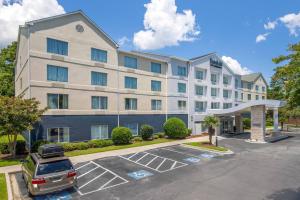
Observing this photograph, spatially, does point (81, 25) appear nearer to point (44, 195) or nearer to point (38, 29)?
point (38, 29)

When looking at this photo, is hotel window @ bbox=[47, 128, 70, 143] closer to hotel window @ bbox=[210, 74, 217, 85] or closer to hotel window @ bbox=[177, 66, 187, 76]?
hotel window @ bbox=[177, 66, 187, 76]

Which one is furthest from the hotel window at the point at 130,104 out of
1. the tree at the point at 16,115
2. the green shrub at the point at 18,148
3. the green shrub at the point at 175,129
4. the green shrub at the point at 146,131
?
the green shrub at the point at 18,148

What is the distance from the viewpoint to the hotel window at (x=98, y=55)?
27.0m

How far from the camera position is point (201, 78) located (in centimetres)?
4094

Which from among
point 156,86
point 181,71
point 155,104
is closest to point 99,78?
point 156,86

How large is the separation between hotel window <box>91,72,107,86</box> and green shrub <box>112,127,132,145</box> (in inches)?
248

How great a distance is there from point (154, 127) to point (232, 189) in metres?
21.1

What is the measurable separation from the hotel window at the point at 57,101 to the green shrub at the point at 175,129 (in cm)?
1502

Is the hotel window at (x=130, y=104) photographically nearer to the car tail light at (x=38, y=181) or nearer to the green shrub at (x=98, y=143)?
the green shrub at (x=98, y=143)

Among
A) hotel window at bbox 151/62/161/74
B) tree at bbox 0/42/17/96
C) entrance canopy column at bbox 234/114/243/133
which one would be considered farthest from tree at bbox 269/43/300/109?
tree at bbox 0/42/17/96

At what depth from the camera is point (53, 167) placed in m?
11.3

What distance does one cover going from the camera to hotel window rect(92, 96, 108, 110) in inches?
1058

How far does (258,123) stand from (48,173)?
28976 millimetres

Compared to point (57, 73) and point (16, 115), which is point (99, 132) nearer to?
point (57, 73)
